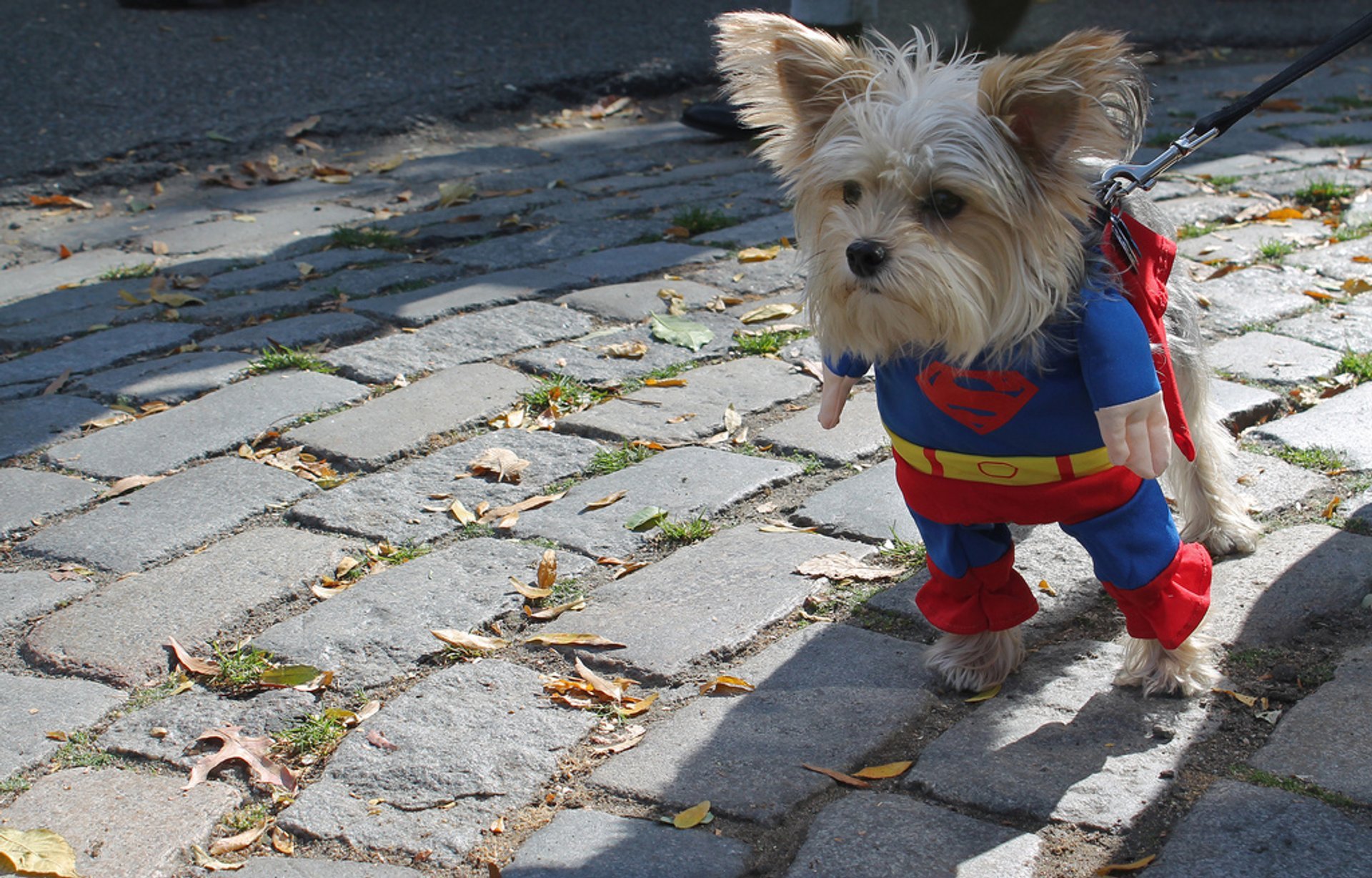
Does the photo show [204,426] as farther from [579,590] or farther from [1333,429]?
[1333,429]

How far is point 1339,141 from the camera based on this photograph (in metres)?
7.12

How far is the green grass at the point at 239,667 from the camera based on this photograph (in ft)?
8.55

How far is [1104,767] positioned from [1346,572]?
0.97 m

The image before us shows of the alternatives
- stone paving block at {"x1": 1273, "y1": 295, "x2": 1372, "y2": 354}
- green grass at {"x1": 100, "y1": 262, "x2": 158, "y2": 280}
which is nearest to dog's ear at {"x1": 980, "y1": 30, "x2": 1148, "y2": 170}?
stone paving block at {"x1": 1273, "y1": 295, "x2": 1372, "y2": 354}

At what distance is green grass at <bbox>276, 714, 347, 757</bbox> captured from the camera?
240 cm

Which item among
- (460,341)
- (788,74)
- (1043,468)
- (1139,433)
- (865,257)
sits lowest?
(460,341)

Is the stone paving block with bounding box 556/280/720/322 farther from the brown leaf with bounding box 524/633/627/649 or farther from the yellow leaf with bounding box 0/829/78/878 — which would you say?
the yellow leaf with bounding box 0/829/78/878

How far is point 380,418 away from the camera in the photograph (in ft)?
12.6

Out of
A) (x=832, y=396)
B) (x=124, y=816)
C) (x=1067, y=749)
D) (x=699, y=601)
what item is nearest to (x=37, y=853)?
(x=124, y=816)

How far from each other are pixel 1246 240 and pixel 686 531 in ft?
11.3

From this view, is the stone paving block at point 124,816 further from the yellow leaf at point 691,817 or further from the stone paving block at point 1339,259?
the stone paving block at point 1339,259

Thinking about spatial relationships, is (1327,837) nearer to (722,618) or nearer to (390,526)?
(722,618)

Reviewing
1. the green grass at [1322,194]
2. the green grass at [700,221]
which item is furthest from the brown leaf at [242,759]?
the green grass at [1322,194]

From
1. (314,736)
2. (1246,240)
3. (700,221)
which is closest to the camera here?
(314,736)
